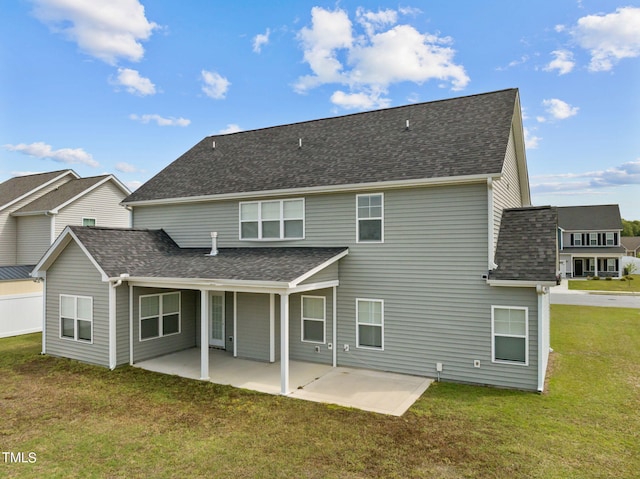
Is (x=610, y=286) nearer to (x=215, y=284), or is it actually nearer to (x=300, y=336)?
(x=300, y=336)

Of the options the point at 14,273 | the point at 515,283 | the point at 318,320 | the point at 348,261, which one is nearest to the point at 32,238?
the point at 14,273

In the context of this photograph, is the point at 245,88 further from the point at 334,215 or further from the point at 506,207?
the point at 506,207

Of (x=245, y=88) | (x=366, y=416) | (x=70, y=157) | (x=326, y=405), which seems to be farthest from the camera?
Result: (x=70, y=157)

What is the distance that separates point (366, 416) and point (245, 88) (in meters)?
16.9

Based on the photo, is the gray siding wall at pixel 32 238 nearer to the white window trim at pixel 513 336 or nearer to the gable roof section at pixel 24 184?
the gable roof section at pixel 24 184

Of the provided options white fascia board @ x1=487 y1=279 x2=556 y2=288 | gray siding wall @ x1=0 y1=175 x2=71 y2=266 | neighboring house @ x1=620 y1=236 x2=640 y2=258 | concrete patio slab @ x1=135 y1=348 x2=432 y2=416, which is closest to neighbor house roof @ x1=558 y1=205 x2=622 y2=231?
neighboring house @ x1=620 y1=236 x2=640 y2=258

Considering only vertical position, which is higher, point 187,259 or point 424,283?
point 187,259

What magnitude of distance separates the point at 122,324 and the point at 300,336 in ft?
17.8

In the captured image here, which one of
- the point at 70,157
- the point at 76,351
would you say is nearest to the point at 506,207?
the point at 76,351

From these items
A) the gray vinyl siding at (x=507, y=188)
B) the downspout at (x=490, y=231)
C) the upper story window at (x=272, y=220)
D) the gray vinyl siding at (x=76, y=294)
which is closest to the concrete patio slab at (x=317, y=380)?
the gray vinyl siding at (x=76, y=294)

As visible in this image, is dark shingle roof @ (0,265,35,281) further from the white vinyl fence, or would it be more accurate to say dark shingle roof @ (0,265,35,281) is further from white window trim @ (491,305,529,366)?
white window trim @ (491,305,529,366)

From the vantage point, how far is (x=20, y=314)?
53.4ft

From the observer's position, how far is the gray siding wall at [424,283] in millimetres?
9805

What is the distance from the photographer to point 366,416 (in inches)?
313
